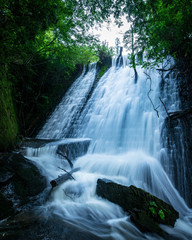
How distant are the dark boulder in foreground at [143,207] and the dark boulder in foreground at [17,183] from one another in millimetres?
1948

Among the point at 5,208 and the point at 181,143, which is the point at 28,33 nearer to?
the point at 5,208

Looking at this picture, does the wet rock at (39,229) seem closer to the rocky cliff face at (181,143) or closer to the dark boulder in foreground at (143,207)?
the dark boulder in foreground at (143,207)

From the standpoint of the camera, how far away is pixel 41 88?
1068cm

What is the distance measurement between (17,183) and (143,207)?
2.97 meters

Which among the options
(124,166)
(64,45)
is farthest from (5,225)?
(64,45)

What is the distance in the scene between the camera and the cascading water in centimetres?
253

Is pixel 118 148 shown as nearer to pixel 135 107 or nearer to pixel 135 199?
pixel 135 107

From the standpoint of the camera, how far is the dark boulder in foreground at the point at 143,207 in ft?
7.52

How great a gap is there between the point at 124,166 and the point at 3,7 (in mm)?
6234

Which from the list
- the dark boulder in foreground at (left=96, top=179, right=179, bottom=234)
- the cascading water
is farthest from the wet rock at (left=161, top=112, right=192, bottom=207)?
the dark boulder in foreground at (left=96, top=179, right=179, bottom=234)

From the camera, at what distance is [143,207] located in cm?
254

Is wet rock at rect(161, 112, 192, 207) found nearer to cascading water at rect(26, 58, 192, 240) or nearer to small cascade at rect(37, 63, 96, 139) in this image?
cascading water at rect(26, 58, 192, 240)

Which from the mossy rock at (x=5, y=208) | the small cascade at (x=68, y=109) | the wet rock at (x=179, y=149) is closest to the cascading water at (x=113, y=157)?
the small cascade at (x=68, y=109)

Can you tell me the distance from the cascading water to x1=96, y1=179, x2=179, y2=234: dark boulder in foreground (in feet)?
0.40
